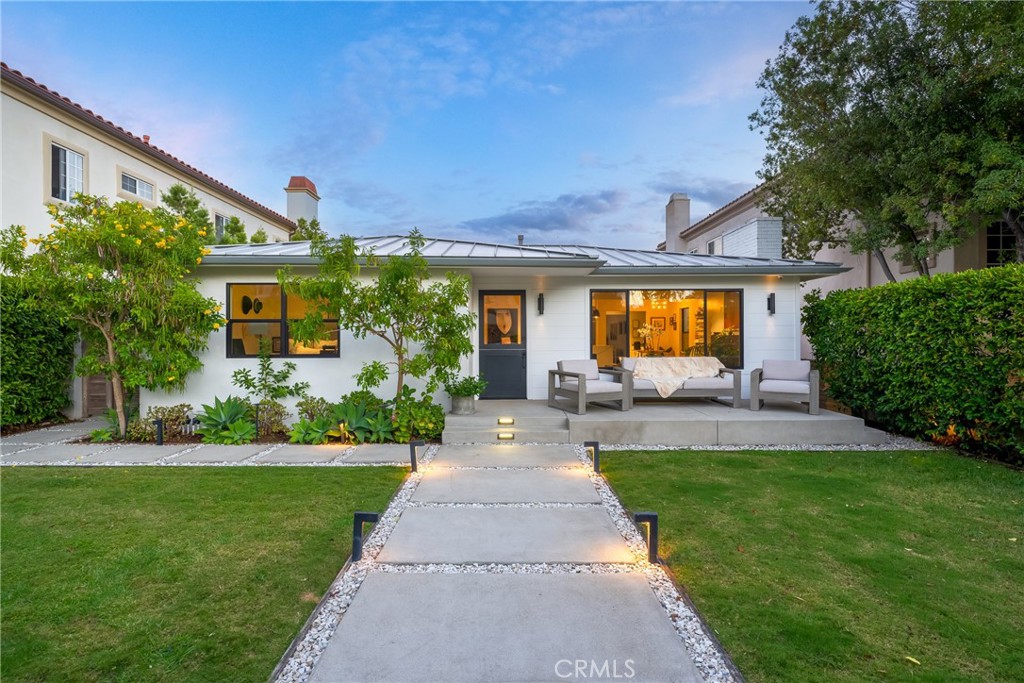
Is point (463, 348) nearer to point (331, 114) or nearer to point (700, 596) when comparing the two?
point (700, 596)

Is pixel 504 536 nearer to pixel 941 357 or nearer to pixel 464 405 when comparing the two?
pixel 464 405

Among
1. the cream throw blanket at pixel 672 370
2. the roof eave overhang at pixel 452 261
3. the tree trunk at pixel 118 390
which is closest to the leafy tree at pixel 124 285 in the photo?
the tree trunk at pixel 118 390

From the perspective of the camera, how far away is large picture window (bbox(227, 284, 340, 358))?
24.8 feet

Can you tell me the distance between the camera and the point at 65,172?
975 cm

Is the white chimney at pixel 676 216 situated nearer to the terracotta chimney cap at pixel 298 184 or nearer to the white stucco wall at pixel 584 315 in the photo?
the white stucco wall at pixel 584 315

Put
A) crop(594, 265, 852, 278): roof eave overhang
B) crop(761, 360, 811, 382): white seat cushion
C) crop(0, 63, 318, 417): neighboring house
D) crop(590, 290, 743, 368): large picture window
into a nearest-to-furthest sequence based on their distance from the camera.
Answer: crop(761, 360, 811, 382): white seat cushion
crop(594, 265, 852, 278): roof eave overhang
crop(0, 63, 318, 417): neighboring house
crop(590, 290, 743, 368): large picture window

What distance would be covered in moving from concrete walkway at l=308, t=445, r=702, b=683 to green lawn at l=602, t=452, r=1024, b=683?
390 millimetres

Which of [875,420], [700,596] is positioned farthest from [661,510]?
[875,420]

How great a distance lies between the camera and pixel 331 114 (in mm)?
13703

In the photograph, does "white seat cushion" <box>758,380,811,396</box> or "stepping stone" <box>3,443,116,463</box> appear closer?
"stepping stone" <box>3,443,116,463</box>

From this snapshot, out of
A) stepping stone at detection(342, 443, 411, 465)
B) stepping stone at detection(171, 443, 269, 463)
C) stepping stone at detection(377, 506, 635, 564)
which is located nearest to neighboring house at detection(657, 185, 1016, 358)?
stepping stone at detection(377, 506, 635, 564)

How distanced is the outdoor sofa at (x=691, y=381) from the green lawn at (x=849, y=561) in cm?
221

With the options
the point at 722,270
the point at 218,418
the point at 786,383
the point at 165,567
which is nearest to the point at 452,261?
the point at 218,418

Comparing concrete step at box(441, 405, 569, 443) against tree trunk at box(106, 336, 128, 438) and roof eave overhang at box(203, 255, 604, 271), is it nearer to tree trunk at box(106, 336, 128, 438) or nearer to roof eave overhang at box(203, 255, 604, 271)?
roof eave overhang at box(203, 255, 604, 271)
